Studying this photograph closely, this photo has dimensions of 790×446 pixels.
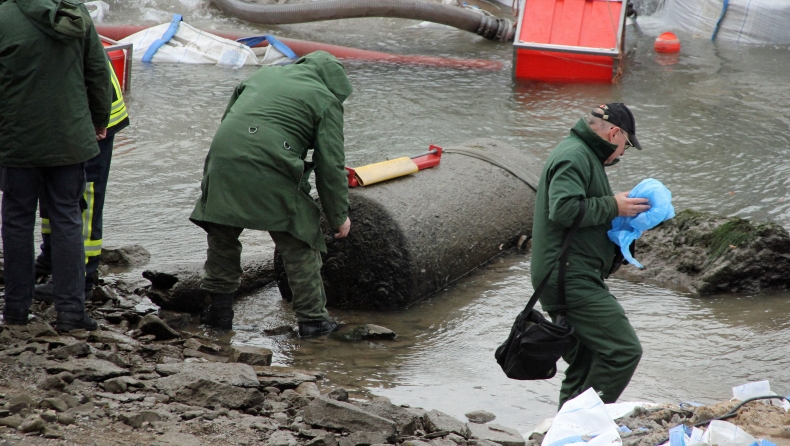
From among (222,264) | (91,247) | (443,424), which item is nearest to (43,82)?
(91,247)

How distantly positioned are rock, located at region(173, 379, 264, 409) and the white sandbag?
9.44 m

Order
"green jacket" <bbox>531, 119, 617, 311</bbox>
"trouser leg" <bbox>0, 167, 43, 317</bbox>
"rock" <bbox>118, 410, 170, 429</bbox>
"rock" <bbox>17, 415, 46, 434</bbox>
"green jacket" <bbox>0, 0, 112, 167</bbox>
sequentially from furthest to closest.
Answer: "trouser leg" <bbox>0, 167, 43, 317</bbox>
"green jacket" <bbox>0, 0, 112, 167</bbox>
"green jacket" <bbox>531, 119, 617, 311</bbox>
"rock" <bbox>118, 410, 170, 429</bbox>
"rock" <bbox>17, 415, 46, 434</bbox>

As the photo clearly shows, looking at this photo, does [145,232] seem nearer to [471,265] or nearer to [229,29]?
[471,265]

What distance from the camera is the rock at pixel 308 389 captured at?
152 inches

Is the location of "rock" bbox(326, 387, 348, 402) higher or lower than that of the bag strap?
lower

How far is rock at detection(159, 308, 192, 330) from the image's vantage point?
4965 mm

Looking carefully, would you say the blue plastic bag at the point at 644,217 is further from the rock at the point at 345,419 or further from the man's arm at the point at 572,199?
the rock at the point at 345,419

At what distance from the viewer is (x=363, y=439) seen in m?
3.26

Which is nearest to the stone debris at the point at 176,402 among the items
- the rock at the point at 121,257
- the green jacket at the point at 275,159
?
the green jacket at the point at 275,159

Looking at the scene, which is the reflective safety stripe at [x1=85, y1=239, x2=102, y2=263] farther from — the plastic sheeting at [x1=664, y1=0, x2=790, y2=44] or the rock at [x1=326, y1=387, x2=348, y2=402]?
the plastic sheeting at [x1=664, y1=0, x2=790, y2=44]

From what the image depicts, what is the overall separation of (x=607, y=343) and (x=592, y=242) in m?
0.46

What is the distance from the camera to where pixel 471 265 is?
5801mm

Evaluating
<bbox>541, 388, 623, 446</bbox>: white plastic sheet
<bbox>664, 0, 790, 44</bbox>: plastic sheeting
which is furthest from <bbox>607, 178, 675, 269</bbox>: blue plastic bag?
<bbox>664, 0, 790, 44</bbox>: plastic sheeting

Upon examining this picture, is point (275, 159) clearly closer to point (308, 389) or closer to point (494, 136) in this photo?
point (308, 389)
